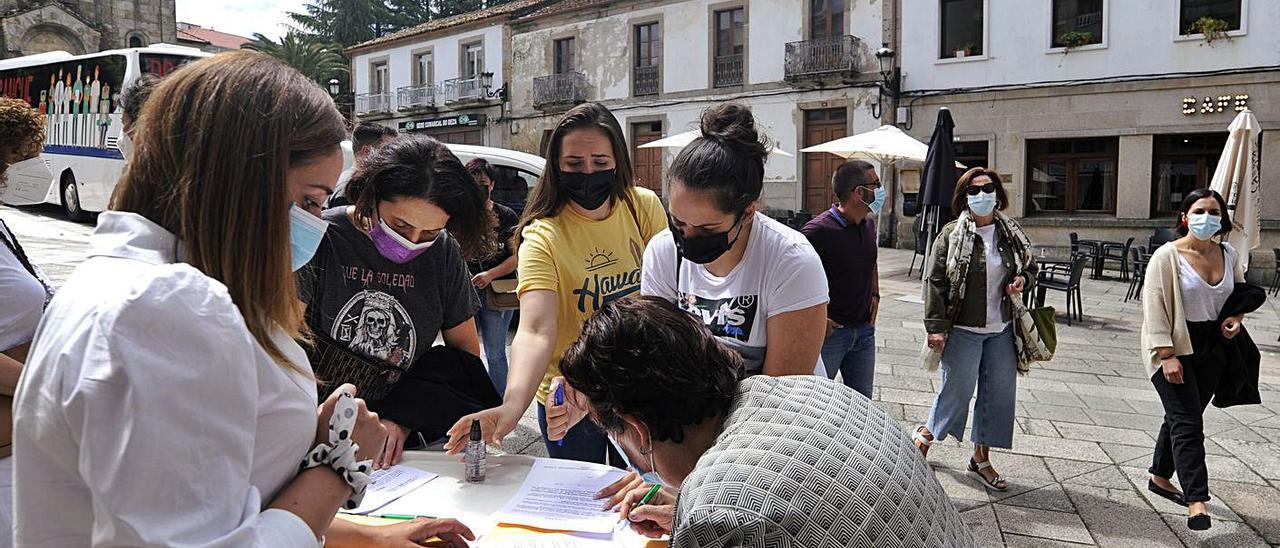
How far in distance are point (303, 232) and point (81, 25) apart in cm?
3589

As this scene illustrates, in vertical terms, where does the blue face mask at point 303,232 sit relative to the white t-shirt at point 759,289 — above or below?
above

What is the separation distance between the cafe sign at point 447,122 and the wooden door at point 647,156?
612 cm

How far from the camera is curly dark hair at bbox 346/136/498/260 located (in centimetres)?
243

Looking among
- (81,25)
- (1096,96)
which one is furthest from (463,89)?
(1096,96)

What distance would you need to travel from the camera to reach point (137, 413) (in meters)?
0.90

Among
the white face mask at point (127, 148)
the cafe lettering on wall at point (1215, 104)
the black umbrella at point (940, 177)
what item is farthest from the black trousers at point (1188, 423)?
the cafe lettering on wall at point (1215, 104)

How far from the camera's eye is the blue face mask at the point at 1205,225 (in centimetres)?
409

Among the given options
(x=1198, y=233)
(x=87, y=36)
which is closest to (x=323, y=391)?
(x=1198, y=233)

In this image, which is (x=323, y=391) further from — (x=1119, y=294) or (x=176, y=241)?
(x=1119, y=294)

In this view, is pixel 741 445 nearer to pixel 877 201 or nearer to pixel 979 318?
pixel 979 318

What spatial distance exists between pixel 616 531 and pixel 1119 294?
1267 cm

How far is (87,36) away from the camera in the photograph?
30.5 meters

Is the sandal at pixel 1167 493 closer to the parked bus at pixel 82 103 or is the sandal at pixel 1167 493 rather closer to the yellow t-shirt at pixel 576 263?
the yellow t-shirt at pixel 576 263

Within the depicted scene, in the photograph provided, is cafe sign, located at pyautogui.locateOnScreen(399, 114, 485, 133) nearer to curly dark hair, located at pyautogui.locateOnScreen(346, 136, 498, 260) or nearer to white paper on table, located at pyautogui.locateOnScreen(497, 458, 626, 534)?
curly dark hair, located at pyautogui.locateOnScreen(346, 136, 498, 260)
